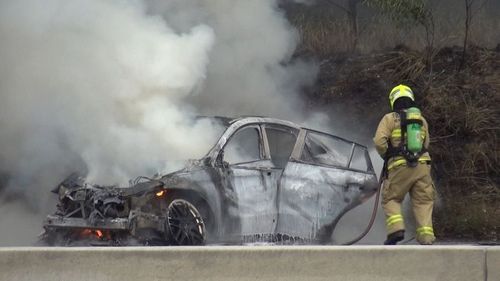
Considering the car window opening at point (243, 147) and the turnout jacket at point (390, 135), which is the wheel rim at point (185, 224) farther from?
the turnout jacket at point (390, 135)

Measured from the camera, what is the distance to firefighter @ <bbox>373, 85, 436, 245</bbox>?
7598 millimetres

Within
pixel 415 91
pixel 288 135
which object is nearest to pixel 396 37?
pixel 415 91

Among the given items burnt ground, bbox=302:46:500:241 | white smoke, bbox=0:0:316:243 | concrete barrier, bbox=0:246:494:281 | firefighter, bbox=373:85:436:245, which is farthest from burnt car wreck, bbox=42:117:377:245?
concrete barrier, bbox=0:246:494:281

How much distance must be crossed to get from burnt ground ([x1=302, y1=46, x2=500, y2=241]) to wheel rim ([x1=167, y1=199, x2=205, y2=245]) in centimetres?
367

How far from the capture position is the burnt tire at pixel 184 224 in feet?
25.1

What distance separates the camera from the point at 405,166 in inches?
301

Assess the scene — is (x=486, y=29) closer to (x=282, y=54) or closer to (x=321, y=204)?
(x=282, y=54)

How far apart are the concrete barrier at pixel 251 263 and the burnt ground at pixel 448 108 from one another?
4.69 meters

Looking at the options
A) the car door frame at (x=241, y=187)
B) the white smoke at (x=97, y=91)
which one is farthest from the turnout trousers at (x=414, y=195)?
the white smoke at (x=97, y=91)

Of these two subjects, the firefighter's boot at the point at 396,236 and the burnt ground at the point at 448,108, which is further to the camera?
the burnt ground at the point at 448,108

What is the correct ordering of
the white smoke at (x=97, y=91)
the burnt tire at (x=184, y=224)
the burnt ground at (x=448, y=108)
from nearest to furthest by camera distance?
the burnt tire at (x=184, y=224), the white smoke at (x=97, y=91), the burnt ground at (x=448, y=108)

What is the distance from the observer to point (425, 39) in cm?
1338

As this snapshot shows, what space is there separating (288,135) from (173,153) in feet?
4.52

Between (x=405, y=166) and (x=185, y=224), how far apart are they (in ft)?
7.16
